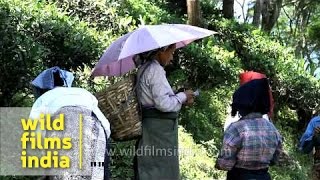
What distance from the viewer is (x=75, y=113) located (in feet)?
12.7

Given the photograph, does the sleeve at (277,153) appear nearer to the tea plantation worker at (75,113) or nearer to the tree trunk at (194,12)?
the tea plantation worker at (75,113)

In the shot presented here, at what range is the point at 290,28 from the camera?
2448cm

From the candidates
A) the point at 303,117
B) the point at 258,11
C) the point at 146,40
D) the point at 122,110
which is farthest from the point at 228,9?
the point at 122,110

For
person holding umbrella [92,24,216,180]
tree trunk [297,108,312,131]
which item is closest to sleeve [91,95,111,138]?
person holding umbrella [92,24,216,180]

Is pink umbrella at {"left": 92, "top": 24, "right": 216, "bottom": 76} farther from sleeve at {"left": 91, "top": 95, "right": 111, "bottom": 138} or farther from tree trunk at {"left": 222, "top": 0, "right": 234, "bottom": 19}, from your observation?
tree trunk at {"left": 222, "top": 0, "right": 234, "bottom": 19}

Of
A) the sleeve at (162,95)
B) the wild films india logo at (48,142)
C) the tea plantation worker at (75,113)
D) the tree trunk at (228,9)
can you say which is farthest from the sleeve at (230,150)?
the tree trunk at (228,9)

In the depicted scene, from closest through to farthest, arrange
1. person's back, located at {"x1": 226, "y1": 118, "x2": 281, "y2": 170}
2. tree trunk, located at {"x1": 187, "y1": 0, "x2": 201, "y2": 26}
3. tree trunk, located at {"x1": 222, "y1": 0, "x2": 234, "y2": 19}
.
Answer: person's back, located at {"x1": 226, "y1": 118, "x2": 281, "y2": 170} → tree trunk, located at {"x1": 187, "y1": 0, "x2": 201, "y2": 26} → tree trunk, located at {"x1": 222, "y1": 0, "x2": 234, "y2": 19}

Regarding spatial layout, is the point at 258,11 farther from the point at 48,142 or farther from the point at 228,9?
the point at 48,142

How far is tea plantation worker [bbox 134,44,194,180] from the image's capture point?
4246 mm

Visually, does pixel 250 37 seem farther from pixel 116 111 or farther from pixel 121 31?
pixel 116 111

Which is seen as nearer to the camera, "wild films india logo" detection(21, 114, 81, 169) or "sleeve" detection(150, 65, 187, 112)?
"wild films india logo" detection(21, 114, 81, 169)

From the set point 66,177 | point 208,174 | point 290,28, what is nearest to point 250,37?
point 208,174

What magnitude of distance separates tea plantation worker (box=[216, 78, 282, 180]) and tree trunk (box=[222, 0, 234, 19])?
8.60 meters

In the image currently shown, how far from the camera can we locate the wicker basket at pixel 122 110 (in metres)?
4.22
